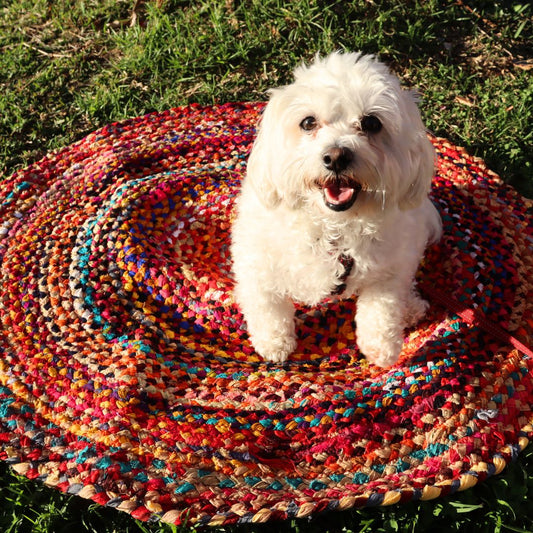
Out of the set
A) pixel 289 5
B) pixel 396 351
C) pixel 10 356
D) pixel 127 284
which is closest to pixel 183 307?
pixel 127 284

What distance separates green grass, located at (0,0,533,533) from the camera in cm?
428

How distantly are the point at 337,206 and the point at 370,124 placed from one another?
0.40 metres

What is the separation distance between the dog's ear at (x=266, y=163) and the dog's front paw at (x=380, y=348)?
942 mm

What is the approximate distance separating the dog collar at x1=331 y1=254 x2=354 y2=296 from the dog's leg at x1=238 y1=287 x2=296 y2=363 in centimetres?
32

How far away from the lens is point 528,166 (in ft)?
13.0

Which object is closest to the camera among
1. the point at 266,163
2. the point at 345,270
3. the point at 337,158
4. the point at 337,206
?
the point at 337,158

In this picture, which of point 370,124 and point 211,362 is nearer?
point 370,124

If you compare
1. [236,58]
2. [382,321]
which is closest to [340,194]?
[382,321]

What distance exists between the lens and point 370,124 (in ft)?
7.83

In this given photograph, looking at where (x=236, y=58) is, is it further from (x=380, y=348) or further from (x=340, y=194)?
(x=380, y=348)

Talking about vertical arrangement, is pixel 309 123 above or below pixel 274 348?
above

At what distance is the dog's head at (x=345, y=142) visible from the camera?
7.59ft

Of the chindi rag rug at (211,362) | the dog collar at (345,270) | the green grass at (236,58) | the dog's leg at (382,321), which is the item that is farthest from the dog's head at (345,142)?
the green grass at (236,58)

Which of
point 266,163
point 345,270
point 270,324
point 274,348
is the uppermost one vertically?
point 266,163
